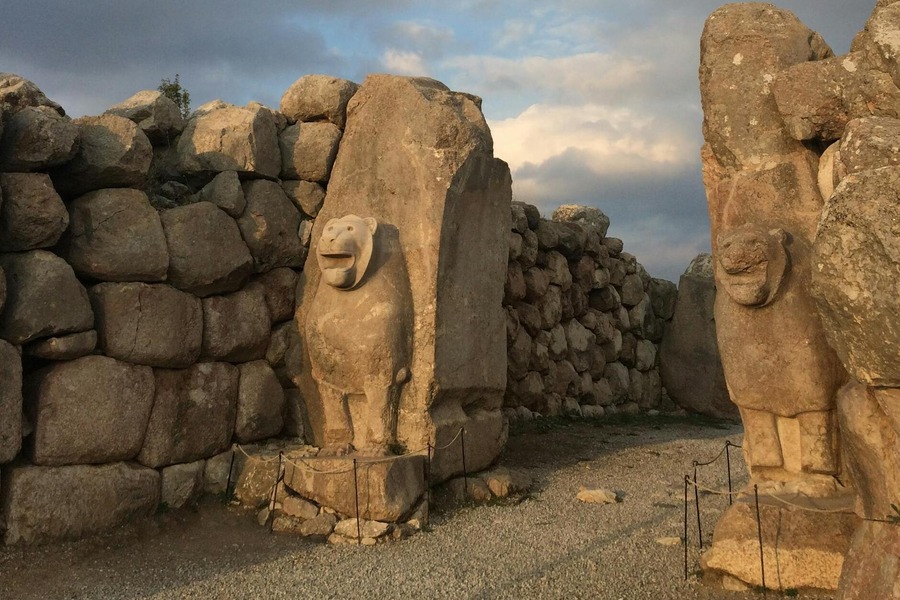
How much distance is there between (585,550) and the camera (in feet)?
17.5

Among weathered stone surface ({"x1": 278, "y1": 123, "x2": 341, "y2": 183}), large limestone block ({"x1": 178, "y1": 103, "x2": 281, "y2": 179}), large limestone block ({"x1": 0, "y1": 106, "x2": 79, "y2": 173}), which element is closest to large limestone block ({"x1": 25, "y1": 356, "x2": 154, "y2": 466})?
large limestone block ({"x1": 0, "y1": 106, "x2": 79, "y2": 173})

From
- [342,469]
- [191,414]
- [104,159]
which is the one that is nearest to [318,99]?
[104,159]

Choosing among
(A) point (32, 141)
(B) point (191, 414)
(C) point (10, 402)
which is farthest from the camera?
(B) point (191, 414)

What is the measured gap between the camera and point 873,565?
134 inches

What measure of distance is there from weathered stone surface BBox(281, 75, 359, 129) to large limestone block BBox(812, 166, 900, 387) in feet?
16.0

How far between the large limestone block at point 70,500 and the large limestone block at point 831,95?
4550 mm

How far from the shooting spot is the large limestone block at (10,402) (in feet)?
15.9

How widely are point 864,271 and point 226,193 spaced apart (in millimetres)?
4650

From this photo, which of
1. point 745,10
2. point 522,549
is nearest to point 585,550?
point 522,549

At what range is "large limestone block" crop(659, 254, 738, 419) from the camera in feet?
40.1

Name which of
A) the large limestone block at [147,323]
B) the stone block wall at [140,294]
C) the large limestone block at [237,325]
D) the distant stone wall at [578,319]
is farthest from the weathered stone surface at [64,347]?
the distant stone wall at [578,319]

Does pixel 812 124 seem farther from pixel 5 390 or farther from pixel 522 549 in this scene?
pixel 5 390

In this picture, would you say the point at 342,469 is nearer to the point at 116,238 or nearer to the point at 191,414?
the point at 191,414

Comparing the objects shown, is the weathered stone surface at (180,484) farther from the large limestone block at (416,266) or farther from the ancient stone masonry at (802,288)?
the ancient stone masonry at (802,288)
